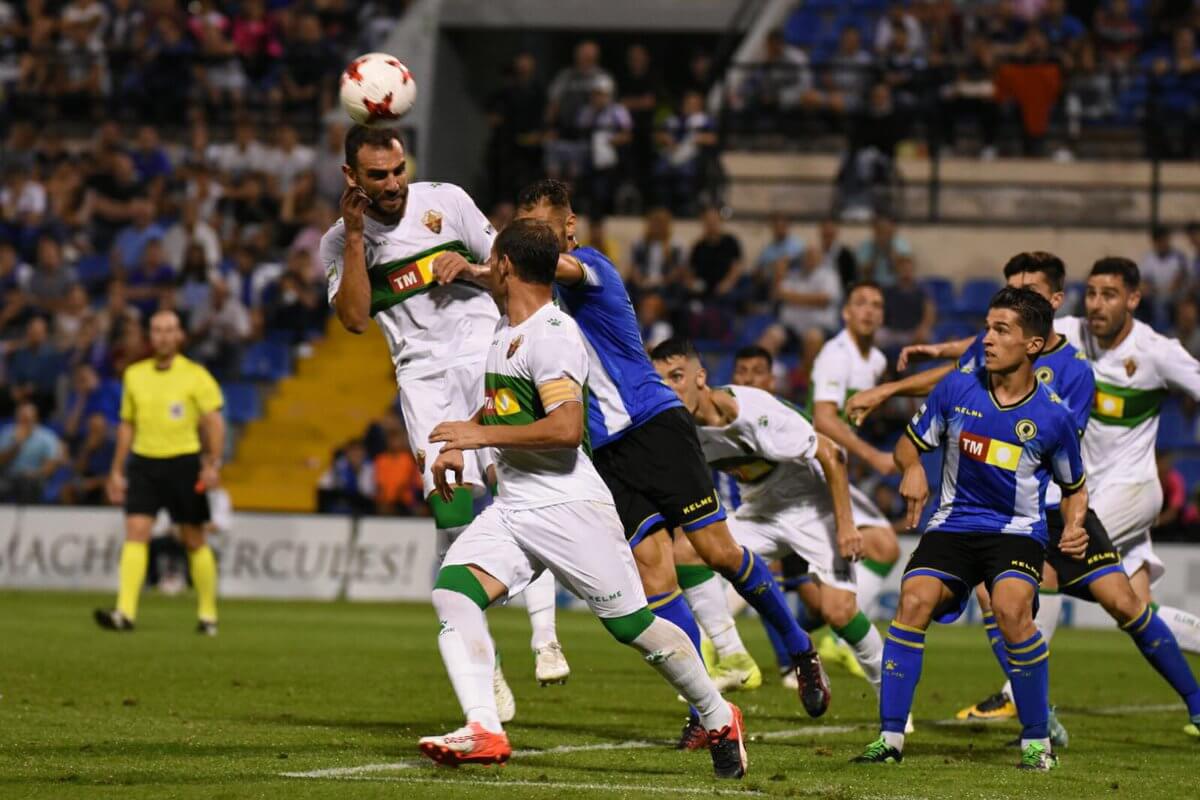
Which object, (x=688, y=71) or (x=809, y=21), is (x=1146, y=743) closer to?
(x=809, y=21)

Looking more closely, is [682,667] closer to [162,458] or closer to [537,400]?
[537,400]

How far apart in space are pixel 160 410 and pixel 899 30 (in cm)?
1277

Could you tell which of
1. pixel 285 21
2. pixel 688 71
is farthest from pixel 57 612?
pixel 688 71

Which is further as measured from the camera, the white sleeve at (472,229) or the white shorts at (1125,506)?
the white shorts at (1125,506)

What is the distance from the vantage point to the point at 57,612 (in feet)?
59.3

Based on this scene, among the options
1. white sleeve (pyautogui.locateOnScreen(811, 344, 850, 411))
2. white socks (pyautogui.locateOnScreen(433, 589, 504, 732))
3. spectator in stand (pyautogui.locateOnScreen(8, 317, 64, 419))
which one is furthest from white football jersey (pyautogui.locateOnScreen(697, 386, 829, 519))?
spectator in stand (pyautogui.locateOnScreen(8, 317, 64, 419))

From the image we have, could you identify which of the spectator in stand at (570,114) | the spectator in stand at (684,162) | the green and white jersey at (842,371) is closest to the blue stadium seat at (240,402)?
the spectator in stand at (570,114)

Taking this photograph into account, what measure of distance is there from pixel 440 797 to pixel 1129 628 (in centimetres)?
420

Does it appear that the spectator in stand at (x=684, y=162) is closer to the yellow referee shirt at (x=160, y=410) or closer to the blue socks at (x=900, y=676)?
the yellow referee shirt at (x=160, y=410)

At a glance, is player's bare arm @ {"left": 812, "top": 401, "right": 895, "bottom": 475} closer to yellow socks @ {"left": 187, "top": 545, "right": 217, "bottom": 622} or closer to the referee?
the referee

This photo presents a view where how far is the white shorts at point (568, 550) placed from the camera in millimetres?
7496

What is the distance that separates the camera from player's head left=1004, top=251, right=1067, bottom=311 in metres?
9.80

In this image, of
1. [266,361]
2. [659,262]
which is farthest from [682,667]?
[266,361]

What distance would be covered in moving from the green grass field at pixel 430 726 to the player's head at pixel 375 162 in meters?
2.65
